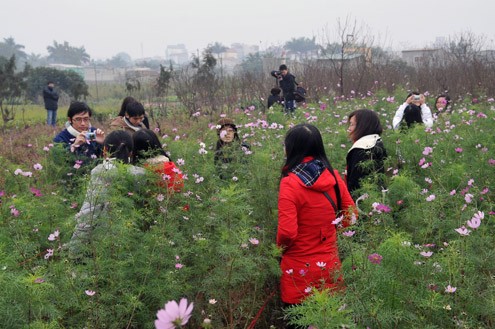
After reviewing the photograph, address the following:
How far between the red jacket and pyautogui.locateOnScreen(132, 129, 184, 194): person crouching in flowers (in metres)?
0.75

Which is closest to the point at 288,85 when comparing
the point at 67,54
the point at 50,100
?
the point at 50,100

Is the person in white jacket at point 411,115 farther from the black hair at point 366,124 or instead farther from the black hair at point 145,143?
the black hair at point 145,143

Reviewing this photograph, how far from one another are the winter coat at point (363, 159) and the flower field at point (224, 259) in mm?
222

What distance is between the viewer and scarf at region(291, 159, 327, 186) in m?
2.56

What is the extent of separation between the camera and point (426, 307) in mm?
1949

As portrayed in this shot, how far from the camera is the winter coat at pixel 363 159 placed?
356 centimetres

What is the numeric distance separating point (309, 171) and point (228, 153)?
4.76 feet

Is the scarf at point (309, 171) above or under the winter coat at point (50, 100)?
under

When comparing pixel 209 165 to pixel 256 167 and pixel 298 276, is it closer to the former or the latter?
pixel 256 167

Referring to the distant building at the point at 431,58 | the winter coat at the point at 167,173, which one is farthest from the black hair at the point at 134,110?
the distant building at the point at 431,58

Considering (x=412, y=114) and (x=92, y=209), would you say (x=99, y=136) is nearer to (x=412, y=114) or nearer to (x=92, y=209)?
(x=92, y=209)

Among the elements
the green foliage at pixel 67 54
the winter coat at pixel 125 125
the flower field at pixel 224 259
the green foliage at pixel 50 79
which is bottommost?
the flower field at pixel 224 259


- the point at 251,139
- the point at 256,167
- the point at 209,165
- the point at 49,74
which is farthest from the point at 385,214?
the point at 49,74

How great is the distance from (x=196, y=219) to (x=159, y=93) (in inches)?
457
